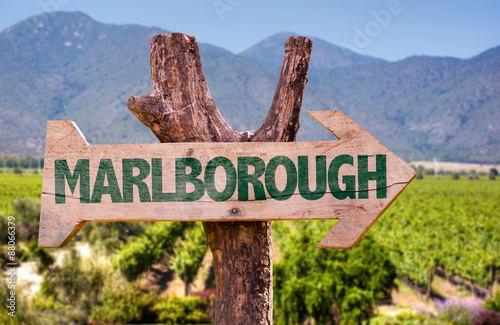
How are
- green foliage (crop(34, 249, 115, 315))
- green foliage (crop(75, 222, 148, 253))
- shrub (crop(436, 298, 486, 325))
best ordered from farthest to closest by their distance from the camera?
green foliage (crop(75, 222, 148, 253))
green foliage (crop(34, 249, 115, 315))
shrub (crop(436, 298, 486, 325))

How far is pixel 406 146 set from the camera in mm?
175750

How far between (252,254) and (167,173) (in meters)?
0.68

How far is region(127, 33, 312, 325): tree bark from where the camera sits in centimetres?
254

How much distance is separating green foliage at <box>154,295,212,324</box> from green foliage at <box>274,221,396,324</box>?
405 centimetres

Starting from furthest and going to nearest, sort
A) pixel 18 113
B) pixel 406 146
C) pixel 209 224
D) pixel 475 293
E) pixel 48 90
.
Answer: pixel 48 90, pixel 406 146, pixel 18 113, pixel 475 293, pixel 209 224

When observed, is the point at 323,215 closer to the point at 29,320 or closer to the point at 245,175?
the point at 245,175

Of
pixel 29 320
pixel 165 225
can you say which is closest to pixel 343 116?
pixel 29 320

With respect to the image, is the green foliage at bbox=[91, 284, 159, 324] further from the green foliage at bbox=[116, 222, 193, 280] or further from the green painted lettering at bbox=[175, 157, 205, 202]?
the green painted lettering at bbox=[175, 157, 205, 202]

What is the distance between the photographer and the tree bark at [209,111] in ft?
8.32

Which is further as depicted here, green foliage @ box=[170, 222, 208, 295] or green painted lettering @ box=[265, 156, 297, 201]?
green foliage @ box=[170, 222, 208, 295]

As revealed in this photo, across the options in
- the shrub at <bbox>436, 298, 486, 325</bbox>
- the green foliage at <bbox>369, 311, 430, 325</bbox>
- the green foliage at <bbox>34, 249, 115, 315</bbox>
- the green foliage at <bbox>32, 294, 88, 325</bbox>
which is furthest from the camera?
the green foliage at <bbox>34, 249, 115, 315</bbox>

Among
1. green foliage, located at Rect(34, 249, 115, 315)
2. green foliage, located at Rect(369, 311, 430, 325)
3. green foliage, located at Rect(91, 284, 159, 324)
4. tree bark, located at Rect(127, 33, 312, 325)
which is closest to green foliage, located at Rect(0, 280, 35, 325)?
green foliage, located at Rect(34, 249, 115, 315)

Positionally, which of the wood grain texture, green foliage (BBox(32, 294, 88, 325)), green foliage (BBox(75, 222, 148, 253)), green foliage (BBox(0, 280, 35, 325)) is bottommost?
green foliage (BBox(32, 294, 88, 325))

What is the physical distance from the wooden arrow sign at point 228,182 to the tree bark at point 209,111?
227 millimetres
